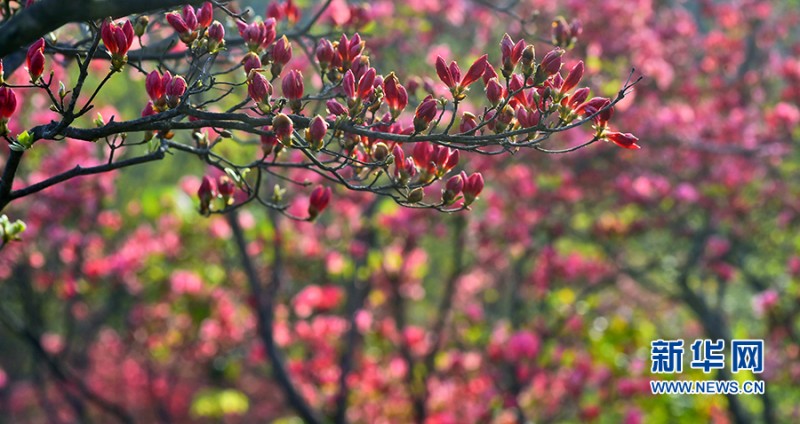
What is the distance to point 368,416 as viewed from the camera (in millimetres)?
8109

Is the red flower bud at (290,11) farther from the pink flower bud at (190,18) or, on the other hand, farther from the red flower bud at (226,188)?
the pink flower bud at (190,18)

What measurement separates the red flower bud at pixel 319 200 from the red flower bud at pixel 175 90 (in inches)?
31.1

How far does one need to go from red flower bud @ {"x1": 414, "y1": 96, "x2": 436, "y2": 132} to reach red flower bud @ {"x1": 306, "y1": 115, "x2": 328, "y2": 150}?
0.24 metres

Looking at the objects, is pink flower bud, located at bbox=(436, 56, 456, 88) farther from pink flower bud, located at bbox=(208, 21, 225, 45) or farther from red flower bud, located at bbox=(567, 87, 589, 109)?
pink flower bud, located at bbox=(208, 21, 225, 45)

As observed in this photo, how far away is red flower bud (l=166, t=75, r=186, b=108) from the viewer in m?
2.20

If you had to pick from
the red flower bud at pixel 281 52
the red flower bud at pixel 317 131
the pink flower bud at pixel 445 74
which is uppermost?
the red flower bud at pixel 281 52

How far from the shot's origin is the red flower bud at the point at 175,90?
220 centimetres

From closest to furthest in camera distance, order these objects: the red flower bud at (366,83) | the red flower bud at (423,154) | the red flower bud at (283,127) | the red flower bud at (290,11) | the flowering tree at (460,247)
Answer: the red flower bud at (283,127)
the red flower bud at (366,83)
the red flower bud at (423,154)
the red flower bud at (290,11)
the flowering tree at (460,247)

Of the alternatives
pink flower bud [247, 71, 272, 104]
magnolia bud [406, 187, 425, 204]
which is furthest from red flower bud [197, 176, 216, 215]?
magnolia bud [406, 187, 425, 204]

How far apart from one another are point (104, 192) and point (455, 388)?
11.8 feet

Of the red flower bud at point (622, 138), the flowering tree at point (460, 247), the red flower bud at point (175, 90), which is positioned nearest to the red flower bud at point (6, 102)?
the red flower bud at point (175, 90)

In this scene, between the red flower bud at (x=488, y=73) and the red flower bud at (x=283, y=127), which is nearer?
the red flower bud at (x=283, y=127)

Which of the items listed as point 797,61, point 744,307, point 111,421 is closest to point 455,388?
point 797,61

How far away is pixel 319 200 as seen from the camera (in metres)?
2.93
